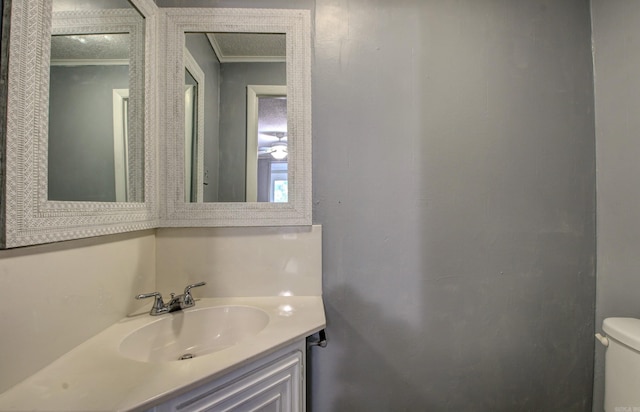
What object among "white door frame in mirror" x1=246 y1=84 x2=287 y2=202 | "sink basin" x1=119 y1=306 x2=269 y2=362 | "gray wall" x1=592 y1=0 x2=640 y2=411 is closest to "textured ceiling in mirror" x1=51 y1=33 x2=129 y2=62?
"white door frame in mirror" x1=246 y1=84 x2=287 y2=202

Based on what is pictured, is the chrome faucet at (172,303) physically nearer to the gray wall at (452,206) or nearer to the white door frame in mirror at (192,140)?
the white door frame in mirror at (192,140)

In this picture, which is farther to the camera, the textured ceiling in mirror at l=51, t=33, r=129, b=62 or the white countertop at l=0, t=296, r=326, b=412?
the textured ceiling in mirror at l=51, t=33, r=129, b=62

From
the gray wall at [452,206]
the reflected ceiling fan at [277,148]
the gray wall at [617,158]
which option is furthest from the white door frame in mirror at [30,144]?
the gray wall at [617,158]

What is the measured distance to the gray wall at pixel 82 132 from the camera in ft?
1.93

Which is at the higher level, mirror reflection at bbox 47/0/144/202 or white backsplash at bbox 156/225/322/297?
mirror reflection at bbox 47/0/144/202

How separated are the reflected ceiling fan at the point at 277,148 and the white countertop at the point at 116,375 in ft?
2.15

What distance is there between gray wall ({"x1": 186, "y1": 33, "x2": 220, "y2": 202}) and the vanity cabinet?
0.64 m

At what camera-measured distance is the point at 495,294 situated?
107cm

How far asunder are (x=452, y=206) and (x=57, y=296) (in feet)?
4.49

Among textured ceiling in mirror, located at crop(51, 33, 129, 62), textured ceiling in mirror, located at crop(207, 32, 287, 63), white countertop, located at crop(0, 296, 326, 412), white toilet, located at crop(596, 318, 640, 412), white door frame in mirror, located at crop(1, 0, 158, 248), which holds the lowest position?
white toilet, located at crop(596, 318, 640, 412)

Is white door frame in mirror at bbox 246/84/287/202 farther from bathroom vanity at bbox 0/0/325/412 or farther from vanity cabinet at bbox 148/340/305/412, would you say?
vanity cabinet at bbox 148/340/305/412

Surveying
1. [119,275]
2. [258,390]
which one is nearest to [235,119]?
[119,275]

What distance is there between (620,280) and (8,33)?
7.24 feet

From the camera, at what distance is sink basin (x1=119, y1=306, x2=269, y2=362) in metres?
0.77
